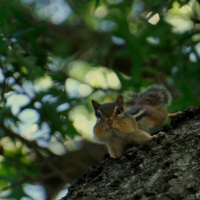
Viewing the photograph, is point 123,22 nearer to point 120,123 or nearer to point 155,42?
point 155,42

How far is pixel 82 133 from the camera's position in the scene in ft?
13.4

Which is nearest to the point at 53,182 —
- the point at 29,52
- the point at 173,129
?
the point at 29,52

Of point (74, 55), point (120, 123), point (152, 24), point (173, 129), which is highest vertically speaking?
point (74, 55)

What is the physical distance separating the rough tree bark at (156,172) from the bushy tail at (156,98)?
55.9 inches

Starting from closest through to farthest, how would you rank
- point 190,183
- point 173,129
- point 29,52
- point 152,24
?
point 190,183
point 173,129
point 152,24
point 29,52

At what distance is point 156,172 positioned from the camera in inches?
62.0

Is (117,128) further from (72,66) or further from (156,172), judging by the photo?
(72,66)

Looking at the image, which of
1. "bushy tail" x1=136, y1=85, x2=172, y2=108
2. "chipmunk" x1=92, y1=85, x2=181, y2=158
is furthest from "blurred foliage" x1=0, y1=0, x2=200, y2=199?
"chipmunk" x1=92, y1=85, x2=181, y2=158

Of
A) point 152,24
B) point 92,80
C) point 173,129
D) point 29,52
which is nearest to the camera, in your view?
point 173,129

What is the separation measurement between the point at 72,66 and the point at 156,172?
9.88 ft

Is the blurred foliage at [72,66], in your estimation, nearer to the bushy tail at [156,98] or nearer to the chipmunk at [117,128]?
the bushy tail at [156,98]

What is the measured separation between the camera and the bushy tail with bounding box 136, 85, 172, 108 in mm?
3574

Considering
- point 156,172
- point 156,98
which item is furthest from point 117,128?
point 156,98

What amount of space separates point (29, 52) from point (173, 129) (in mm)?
2315
